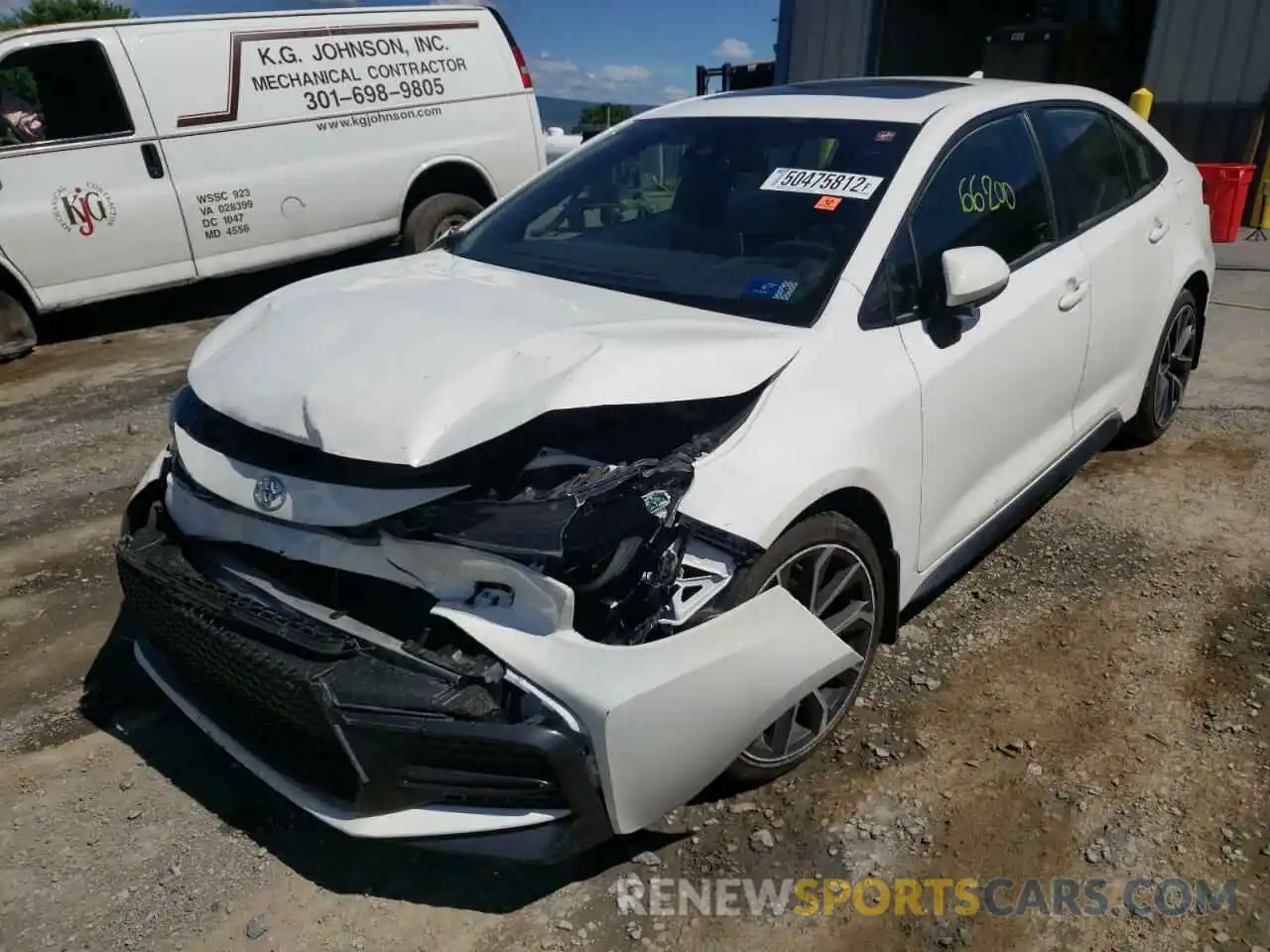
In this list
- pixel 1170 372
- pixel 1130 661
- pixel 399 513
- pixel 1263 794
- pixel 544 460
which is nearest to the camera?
pixel 399 513

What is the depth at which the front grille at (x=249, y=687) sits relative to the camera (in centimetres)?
207

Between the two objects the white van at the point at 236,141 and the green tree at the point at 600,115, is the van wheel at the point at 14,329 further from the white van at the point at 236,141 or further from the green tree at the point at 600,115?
the green tree at the point at 600,115

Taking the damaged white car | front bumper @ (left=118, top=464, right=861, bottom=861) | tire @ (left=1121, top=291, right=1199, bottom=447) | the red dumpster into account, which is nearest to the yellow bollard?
the red dumpster

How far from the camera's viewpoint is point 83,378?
6184mm

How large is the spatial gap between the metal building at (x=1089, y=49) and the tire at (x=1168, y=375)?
727 centimetres

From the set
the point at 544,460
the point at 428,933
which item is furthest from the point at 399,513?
the point at 428,933

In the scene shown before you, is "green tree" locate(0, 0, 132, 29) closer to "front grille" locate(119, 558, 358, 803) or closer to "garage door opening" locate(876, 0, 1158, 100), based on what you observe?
"garage door opening" locate(876, 0, 1158, 100)

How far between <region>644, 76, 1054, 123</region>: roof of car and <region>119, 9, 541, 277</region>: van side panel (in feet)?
14.8

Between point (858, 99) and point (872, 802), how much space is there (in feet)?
7.37

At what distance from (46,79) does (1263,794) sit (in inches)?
307

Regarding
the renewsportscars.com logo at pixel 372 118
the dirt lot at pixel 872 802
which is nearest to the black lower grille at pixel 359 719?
the dirt lot at pixel 872 802

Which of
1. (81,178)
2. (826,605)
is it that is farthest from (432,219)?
(826,605)

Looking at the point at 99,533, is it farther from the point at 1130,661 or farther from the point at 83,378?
the point at 1130,661

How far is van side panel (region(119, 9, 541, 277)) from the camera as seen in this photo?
680cm
